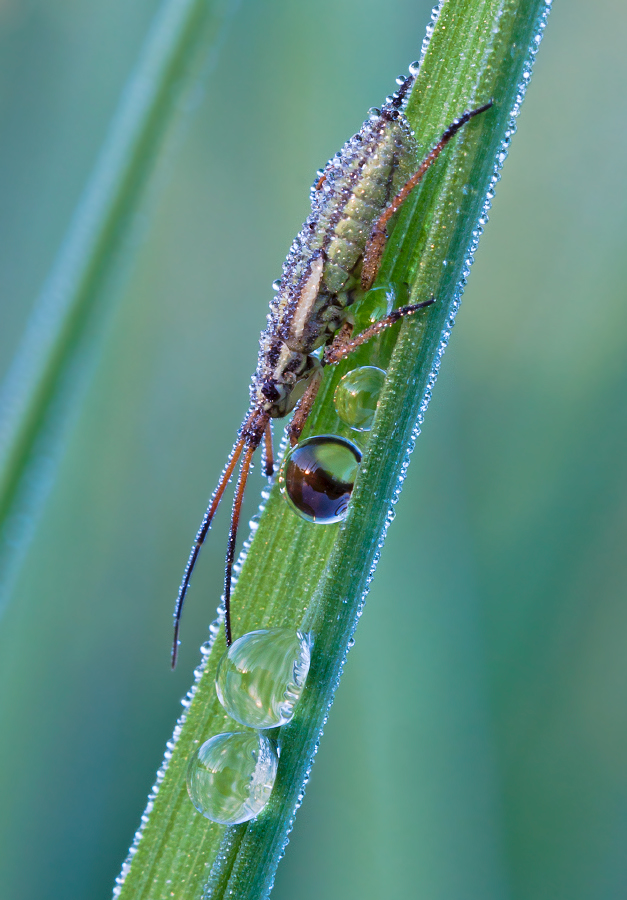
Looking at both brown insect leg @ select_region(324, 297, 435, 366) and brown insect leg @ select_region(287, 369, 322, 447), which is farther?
brown insect leg @ select_region(287, 369, 322, 447)

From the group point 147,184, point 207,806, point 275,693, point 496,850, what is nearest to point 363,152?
point 147,184

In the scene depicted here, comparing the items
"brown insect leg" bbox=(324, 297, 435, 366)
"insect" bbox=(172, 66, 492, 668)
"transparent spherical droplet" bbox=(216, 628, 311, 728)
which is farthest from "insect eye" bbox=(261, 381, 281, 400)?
"transparent spherical droplet" bbox=(216, 628, 311, 728)

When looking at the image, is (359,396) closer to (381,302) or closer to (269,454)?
(381,302)

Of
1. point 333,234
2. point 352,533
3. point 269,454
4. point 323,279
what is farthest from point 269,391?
point 352,533

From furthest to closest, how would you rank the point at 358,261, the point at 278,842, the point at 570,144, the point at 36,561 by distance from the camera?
the point at 570,144
the point at 36,561
the point at 358,261
the point at 278,842

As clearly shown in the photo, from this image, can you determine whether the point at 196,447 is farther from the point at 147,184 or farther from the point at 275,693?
the point at 275,693

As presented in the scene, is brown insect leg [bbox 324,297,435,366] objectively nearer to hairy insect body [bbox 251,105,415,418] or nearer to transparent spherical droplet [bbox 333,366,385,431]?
transparent spherical droplet [bbox 333,366,385,431]
